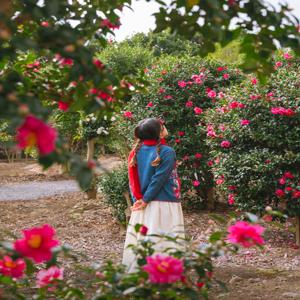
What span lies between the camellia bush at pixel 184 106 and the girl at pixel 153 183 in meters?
3.99

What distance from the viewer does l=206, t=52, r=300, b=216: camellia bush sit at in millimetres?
5992

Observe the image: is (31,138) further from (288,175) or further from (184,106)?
(184,106)

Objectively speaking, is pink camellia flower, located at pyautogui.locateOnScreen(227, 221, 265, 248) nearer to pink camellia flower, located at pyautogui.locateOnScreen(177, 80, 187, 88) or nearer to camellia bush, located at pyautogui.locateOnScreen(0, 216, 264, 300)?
camellia bush, located at pyautogui.locateOnScreen(0, 216, 264, 300)

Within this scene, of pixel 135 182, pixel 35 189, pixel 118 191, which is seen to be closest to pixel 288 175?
pixel 135 182

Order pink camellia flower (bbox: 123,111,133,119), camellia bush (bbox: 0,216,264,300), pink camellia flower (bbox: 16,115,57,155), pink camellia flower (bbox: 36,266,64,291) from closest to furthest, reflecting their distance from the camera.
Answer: pink camellia flower (bbox: 16,115,57,155), camellia bush (bbox: 0,216,264,300), pink camellia flower (bbox: 36,266,64,291), pink camellia flower (bbox: 123,111,133,119)

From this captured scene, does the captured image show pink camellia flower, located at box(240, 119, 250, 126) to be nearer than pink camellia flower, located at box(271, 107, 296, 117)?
No

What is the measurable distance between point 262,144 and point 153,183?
8.18ft

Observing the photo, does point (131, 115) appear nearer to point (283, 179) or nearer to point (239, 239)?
point (283, 179)

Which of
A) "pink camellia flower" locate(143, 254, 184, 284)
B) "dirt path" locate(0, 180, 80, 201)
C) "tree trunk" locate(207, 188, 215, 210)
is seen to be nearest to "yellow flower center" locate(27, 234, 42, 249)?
"pink camellia flower" locate(143, 254, 184, 284)

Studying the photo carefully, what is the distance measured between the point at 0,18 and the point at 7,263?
39.0 inches

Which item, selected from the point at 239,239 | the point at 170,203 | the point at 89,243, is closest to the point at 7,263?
the point at 239,239

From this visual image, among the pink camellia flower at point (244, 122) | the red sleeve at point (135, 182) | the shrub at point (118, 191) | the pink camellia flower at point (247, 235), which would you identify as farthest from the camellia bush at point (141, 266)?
the shrub at point (118, 191)

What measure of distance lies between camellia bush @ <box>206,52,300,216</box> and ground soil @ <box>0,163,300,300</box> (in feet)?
1.57

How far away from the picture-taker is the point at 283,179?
19.7ft
